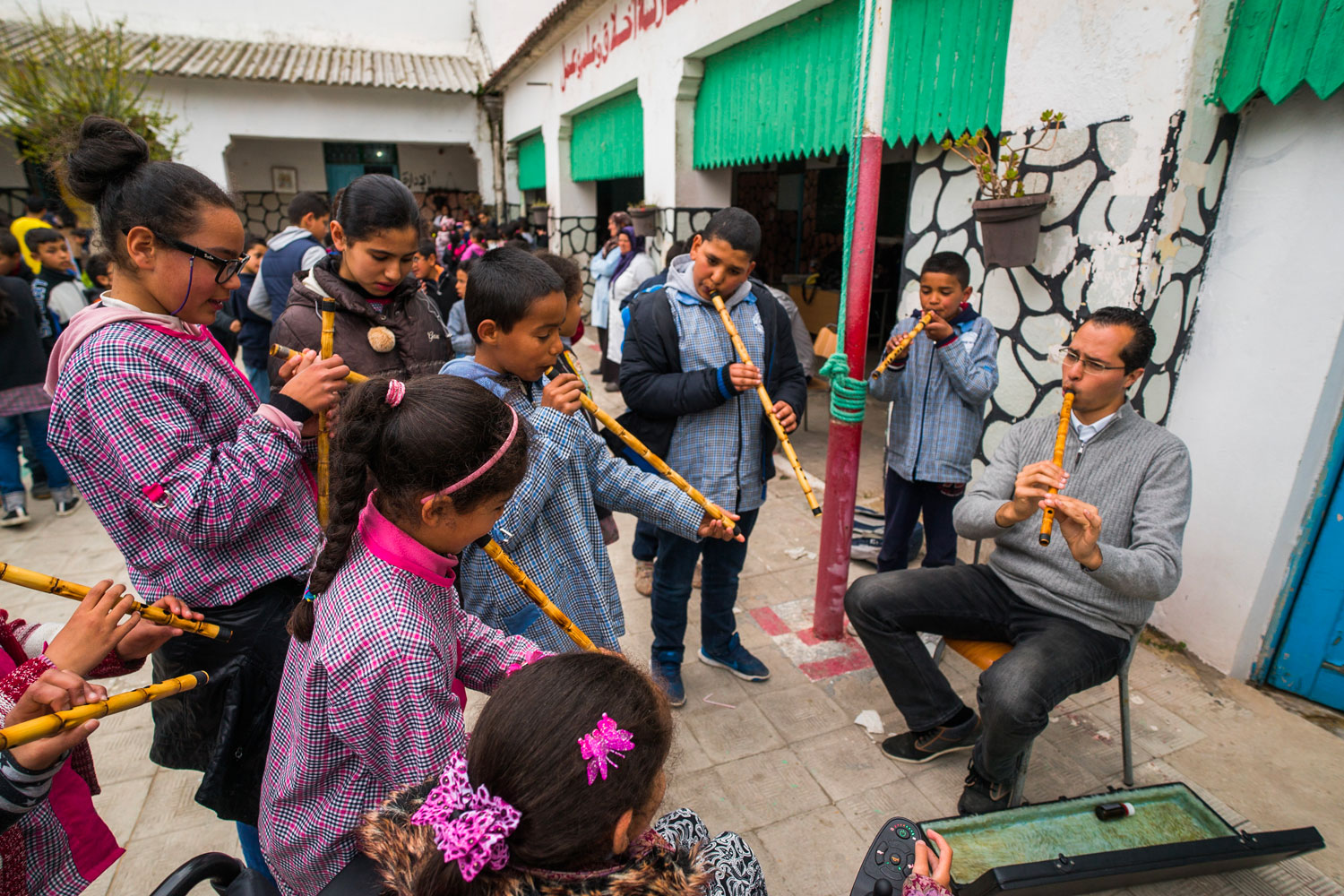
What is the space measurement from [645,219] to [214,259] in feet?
21.1

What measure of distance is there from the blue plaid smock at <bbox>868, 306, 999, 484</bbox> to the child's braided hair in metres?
2.33

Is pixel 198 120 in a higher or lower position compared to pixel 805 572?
higher

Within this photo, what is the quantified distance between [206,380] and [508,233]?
21.7 feet

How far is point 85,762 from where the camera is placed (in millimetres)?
1581

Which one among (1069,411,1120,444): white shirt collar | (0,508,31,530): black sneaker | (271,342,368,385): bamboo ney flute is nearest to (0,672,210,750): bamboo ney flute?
(271,342,368,385): bamboo ney flute

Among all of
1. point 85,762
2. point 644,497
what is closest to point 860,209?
point 644,497

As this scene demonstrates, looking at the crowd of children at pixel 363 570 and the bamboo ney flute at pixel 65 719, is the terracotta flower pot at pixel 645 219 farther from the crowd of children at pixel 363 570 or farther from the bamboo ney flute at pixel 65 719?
the bamboo ney flute at pixel 65 719

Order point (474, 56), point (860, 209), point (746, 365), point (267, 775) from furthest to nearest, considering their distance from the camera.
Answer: point (474, 56) → point (860, 209) → point (746, 365) → point (267, 775)

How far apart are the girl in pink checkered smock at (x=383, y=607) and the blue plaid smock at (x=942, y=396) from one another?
7.75 ft

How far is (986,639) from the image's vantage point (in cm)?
257

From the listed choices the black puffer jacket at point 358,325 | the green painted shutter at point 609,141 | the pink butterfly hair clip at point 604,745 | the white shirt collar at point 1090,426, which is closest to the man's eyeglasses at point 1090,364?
the white shirt collar at point 1090,426

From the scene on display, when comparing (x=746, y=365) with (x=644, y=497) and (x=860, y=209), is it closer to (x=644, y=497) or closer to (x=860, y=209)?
(x=644, y=497)

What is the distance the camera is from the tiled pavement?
2.24 meters

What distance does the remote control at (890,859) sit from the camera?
5.00 feet
